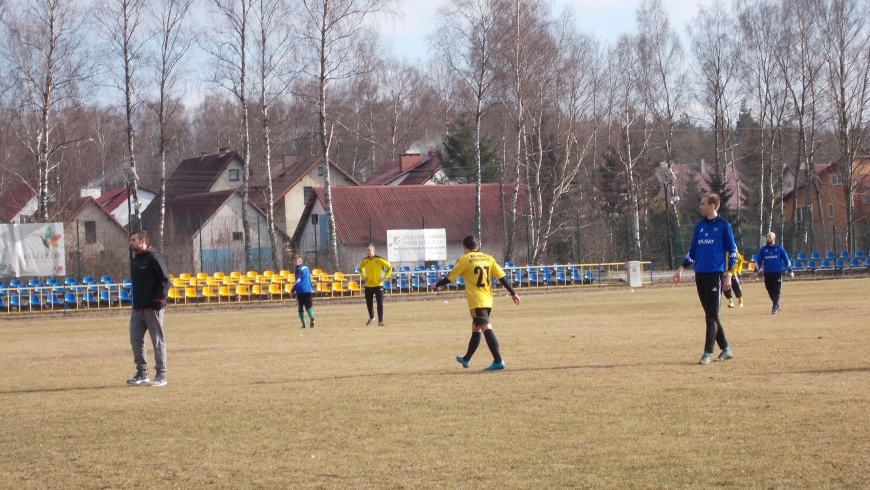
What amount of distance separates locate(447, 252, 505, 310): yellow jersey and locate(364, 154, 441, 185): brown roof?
5586 centimetres

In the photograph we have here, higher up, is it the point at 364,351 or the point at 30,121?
the point at 30,121

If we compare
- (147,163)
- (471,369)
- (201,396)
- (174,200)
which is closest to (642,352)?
(471,369)

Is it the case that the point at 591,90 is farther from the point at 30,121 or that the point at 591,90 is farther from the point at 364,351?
the point at 364,351

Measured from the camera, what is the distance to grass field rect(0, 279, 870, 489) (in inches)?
241

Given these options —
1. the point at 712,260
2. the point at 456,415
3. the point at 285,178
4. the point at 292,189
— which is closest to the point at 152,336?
the point at 456,415

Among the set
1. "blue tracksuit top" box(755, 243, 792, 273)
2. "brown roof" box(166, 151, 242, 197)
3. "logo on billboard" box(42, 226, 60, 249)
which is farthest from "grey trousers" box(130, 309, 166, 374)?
"brown roof" box(166, 151, 242, 197)

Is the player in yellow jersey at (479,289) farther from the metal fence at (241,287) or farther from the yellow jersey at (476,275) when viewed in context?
the metal fence at (241,287)

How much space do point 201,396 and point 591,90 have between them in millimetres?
40786

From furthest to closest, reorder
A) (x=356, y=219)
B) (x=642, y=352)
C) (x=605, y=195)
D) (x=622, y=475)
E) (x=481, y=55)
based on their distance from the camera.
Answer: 1. (x=605, y=195)
2. (x=356, y=219)
3. (x=481, y=55)
4. (x=642, y=352)
5. (x=622, y=475)

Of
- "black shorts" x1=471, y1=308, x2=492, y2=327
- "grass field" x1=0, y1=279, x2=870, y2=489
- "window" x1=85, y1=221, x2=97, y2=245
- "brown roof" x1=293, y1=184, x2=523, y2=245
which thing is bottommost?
"grass field" x1=0, y1=279, x2=870, y2=489

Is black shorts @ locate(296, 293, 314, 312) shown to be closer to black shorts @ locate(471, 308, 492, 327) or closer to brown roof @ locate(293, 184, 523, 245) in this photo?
black shorts @ locate(471, 308, 492, 327)

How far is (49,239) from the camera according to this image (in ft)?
108

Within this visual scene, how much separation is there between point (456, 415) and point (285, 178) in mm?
57979

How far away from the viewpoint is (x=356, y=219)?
171 feet
